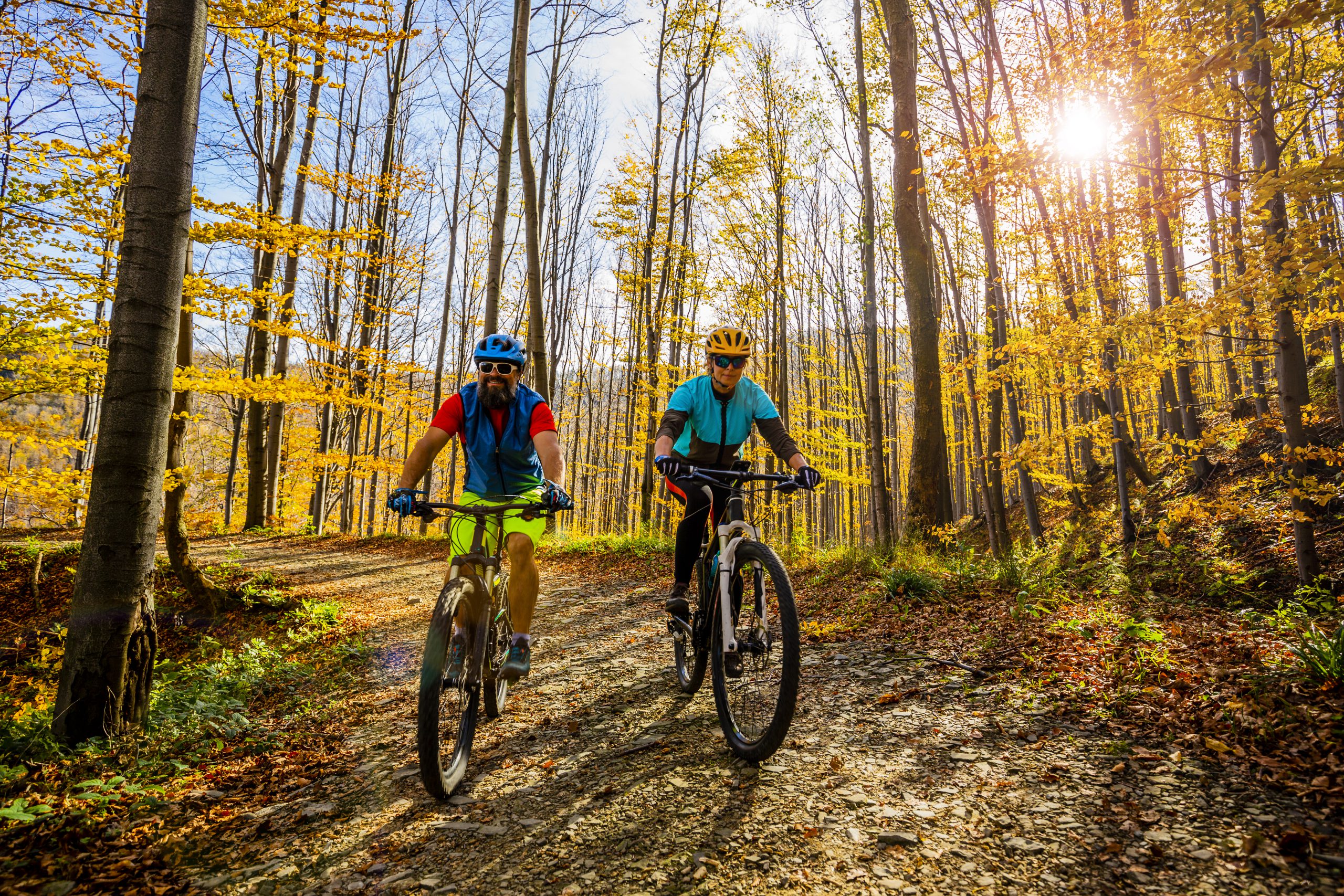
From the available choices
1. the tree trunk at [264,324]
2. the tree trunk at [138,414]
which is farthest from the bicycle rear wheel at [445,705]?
the tree trunk at [264,324]

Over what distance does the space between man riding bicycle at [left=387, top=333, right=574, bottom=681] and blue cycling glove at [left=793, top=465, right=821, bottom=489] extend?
1.36m

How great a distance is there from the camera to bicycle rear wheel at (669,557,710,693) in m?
3.65

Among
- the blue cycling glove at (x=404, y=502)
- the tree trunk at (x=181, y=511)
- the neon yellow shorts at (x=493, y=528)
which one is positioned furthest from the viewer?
the tree trunk at (x=181, y=511)

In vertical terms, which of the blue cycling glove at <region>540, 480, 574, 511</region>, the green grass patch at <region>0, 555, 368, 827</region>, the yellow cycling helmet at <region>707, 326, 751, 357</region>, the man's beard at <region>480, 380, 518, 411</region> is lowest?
the green grass patch at <region>0, 555, 368, 827</region>

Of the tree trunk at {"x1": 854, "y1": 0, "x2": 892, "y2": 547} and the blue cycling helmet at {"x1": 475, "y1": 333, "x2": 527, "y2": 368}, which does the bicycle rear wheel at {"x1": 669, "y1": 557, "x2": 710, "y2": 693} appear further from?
the tree trunk at {"x1": 854, "y1": 0, "x2": 892, "y2": 547}

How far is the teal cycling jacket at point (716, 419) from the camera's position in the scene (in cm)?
396

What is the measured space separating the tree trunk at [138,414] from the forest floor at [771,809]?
0.80 meters

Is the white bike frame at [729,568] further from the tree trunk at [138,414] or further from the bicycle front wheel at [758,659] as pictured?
the tree trunk at [138,414]

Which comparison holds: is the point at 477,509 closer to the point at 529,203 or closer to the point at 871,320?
the point at 871,320

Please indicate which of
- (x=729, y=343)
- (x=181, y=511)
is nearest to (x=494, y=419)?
(x=729, y=343)

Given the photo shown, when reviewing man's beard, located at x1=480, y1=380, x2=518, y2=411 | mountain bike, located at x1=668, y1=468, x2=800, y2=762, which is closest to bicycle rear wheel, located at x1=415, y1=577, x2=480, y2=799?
man's beard, located at x1=480, y1=380, x2=518, y2=411

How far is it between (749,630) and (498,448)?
184cm

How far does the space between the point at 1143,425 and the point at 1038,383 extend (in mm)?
20082

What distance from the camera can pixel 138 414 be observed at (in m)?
3.27
